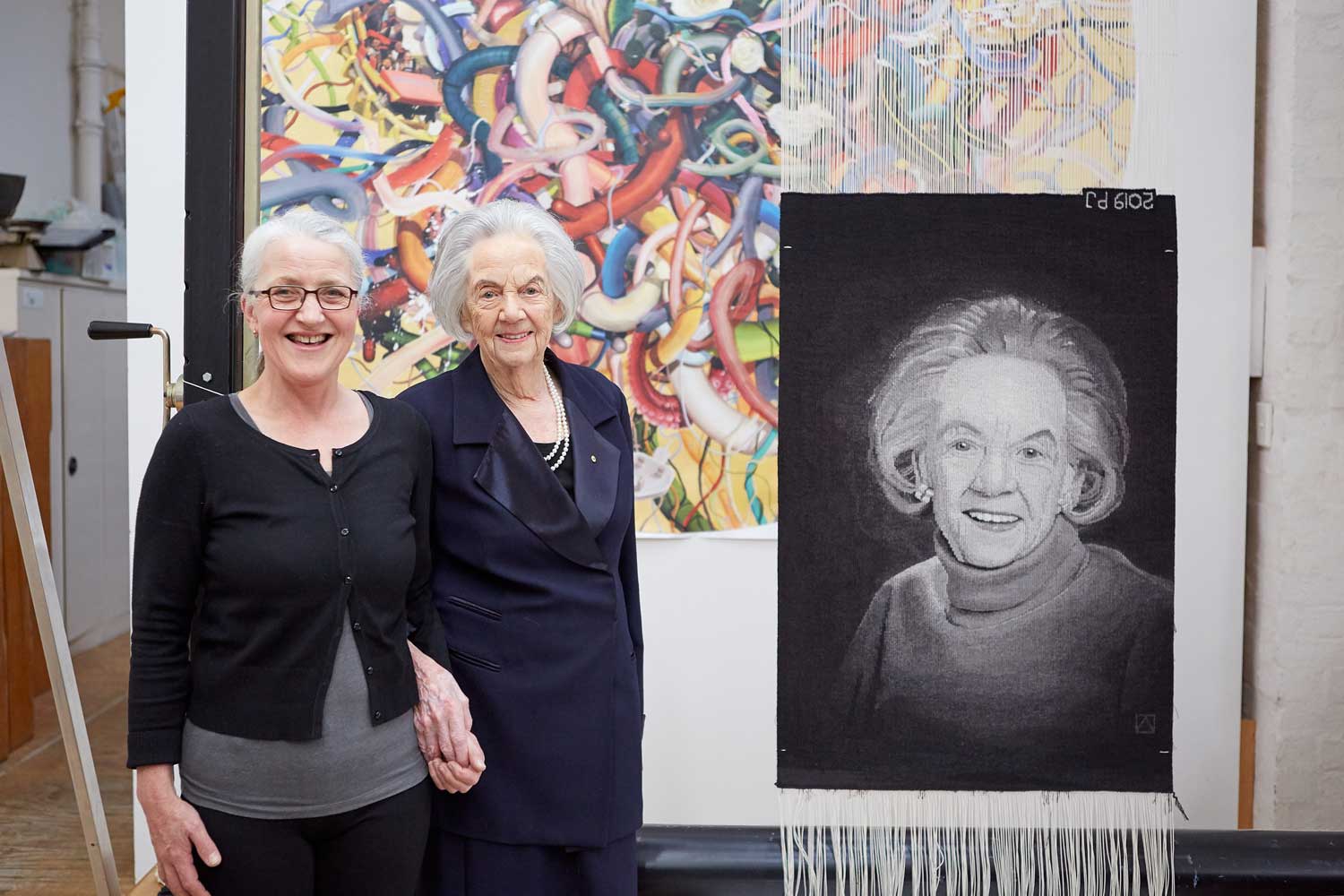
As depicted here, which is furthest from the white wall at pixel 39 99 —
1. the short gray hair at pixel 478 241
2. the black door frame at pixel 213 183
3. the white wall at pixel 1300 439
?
the white wall at pixel 1300 439

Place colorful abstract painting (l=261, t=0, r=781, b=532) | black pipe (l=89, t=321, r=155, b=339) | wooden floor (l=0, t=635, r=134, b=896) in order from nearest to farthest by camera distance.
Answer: black pipe (l=89, t=321, r=155, b=339)
colorful abstract painting (l=261, t=0, r=781, b=532)
wooden floor (l=0, t=635, r=134, b=896)

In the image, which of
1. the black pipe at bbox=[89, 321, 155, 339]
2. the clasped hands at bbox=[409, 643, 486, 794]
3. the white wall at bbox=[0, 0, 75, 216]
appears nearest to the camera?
the clasped hands at bbox=[409, 643, 486, 794]

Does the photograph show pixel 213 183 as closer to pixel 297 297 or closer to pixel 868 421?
pixel 297 297

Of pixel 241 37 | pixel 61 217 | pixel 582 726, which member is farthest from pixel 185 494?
pixel 61 217

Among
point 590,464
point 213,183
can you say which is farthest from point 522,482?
point 213,183

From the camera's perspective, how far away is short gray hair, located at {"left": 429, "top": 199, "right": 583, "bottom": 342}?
160cm

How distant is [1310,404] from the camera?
2.55 metres

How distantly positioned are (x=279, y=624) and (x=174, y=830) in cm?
27

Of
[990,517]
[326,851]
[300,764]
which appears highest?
[990,517]

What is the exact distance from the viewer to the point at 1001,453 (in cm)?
198

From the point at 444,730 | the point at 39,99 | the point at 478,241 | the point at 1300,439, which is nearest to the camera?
the point at 444,730

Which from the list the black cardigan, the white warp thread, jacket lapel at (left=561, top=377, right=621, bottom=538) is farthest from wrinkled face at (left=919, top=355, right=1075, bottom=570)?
the black cardigan

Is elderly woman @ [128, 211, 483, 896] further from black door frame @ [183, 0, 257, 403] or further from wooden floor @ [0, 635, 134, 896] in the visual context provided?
wooden floor @ [0, 635, 134, 896]

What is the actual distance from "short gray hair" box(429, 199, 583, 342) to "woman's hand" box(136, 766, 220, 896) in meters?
0.68
